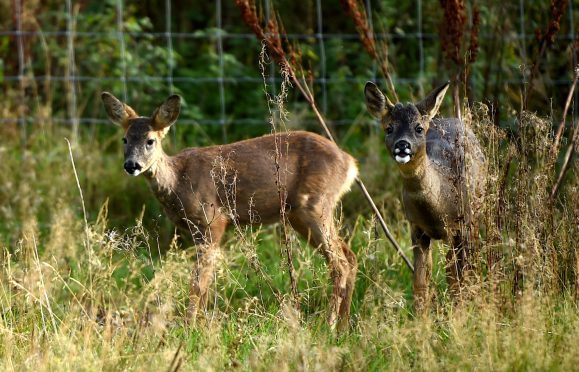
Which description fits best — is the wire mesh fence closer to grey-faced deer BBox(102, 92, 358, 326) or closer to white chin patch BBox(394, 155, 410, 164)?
grey-faced deer BBox(102, 92, 358, 326)

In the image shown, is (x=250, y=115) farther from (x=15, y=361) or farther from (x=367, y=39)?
(x=15, y=361)

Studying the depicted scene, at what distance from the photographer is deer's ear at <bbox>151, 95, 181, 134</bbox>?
694 centimetres

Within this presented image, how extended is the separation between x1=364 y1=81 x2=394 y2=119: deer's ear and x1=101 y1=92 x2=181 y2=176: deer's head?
1332 millimetres

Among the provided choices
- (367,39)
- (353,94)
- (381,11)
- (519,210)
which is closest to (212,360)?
(519,210)

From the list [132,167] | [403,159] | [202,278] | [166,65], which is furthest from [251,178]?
[166,65]

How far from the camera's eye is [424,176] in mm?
5863

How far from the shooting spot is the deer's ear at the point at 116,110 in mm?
7062

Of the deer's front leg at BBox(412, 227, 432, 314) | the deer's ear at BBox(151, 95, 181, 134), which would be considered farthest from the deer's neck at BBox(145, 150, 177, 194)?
the deer's front leg at BBox(412, 227, 432, 314)

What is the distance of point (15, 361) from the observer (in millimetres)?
4754

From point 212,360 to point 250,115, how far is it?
20.5 feet

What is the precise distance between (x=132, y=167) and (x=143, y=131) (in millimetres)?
325

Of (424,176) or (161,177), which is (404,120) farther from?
(161,177)

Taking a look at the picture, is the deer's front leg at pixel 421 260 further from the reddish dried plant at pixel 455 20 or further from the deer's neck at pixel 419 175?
the reddish dried plant at pixel 455 20

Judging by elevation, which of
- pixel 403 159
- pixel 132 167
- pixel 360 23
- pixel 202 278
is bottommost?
pixel 202 278
